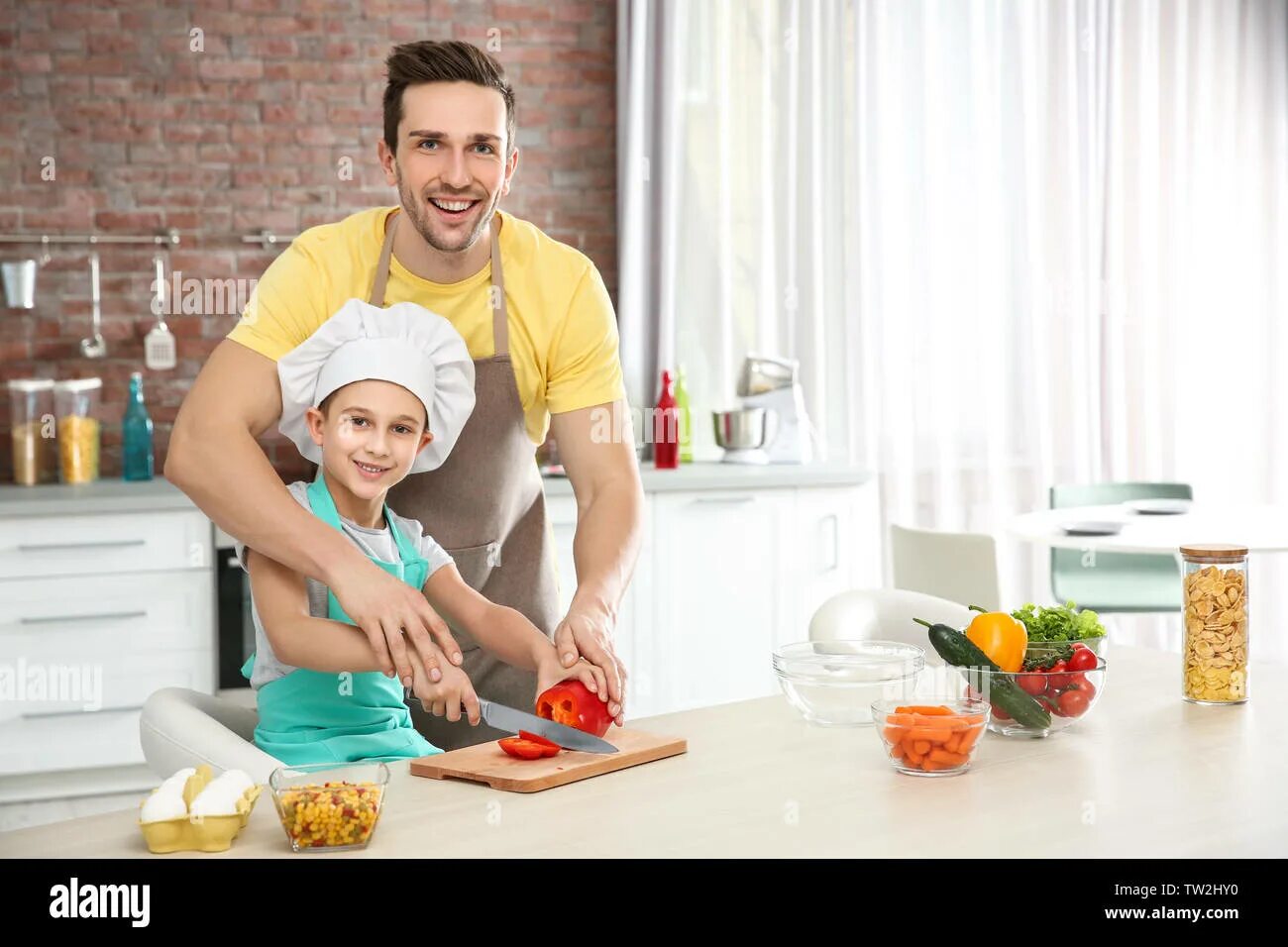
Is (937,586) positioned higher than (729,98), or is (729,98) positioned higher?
(729,98)

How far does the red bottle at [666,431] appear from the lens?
4.44 meters

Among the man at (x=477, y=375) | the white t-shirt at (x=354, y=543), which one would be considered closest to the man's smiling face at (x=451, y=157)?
the man at (x=477, y=375)

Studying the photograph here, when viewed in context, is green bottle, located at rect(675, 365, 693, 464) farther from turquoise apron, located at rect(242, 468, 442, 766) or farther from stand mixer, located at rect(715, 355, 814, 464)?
turquoise apron, located at rect(242, 468, 442, 766)

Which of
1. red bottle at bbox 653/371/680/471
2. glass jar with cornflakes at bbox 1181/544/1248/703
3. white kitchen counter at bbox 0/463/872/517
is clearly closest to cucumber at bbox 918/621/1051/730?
glass jar with cornflakes at bbox 1181/544/1248/703

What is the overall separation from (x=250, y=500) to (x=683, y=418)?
2.88 m

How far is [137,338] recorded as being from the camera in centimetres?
429

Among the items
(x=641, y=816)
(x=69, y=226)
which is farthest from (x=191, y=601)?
(x=641, y=816)

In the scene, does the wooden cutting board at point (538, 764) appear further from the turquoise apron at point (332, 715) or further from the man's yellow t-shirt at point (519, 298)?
the man's yellow t-shirt at point (519, 298)

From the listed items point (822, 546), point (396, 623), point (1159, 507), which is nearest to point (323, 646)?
point (396, 623)

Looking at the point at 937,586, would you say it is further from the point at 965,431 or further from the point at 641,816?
the point at 641,816

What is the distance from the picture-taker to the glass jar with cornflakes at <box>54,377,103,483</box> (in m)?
4.08

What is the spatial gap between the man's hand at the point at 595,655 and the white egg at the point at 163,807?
0.52 m

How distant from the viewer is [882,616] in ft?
7.34
